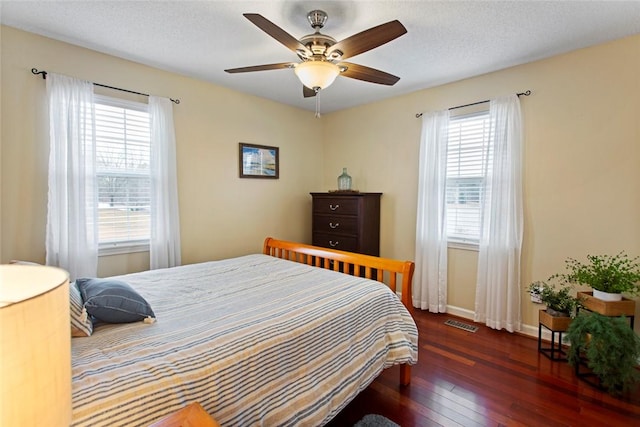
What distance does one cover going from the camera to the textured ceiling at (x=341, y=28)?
1969mm

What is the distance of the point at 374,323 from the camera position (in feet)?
6.19

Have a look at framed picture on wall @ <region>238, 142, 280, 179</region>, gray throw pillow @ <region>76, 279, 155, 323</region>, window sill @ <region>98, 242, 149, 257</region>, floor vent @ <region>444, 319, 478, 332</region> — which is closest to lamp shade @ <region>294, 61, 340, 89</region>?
gray throw pillow @ <region>76, 279, 155, 323</region>

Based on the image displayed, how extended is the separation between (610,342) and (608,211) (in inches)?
42.5

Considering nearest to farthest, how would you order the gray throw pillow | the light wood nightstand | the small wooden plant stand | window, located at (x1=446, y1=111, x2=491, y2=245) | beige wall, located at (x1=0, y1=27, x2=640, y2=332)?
the light wood nightstand → the gray throw pillow → beige wall, located at (x1=0, y1=27, x2=640, y2=332) → the small wooden plant stand → window, located at (x1=446, y1=111, x2=491, y2=245)

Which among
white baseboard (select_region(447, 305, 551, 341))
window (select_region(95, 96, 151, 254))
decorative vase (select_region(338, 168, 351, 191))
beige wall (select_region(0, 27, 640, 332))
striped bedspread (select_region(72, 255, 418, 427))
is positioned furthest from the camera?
decorative vase (select_region(338, 168, 351, 191))

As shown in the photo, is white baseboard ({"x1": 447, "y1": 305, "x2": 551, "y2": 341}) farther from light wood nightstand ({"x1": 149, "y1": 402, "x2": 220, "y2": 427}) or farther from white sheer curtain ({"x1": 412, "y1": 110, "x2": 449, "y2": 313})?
light wood nightstand ({"x1": 149, "y1": 402, "x2": 220, "y2": 427})

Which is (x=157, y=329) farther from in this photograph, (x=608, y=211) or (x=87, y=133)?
(x=608, y=211)

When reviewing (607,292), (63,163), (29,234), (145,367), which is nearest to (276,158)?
(63,163)

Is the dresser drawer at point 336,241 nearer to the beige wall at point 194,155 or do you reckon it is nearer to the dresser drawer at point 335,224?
the dresser drawer at point 335,224

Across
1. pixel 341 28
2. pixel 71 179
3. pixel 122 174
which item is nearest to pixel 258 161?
pixel 122 174

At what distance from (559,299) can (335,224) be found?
2262 mm

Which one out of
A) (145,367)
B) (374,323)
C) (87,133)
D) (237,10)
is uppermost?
(237,10)

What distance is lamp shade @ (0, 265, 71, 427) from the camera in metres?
0.45

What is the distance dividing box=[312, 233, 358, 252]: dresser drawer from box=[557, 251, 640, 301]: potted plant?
6.61 feet
